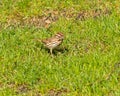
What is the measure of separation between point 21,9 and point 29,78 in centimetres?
362

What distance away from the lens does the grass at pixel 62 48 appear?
803cm

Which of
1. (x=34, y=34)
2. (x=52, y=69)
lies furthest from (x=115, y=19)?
(x=52, y=69)

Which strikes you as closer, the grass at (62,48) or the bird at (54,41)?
the grass at (62,48)

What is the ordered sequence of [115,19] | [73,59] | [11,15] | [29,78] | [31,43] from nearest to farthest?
[29,78]
[73,59]
[31,43]
[115,19]
[11,15]

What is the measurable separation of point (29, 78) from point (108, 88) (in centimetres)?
151

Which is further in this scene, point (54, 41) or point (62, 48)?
point (62, 48)

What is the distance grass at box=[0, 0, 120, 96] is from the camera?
803 cm

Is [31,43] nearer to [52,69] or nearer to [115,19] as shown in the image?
[52,69]

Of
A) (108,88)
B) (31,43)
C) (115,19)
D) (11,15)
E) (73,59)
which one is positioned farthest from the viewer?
(11,15)

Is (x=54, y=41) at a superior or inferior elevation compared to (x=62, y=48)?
superior

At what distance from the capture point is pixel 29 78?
8320mm

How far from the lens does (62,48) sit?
952cm

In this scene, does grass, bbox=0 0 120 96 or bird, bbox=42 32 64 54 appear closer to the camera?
grass, bbox=0 0 120 96

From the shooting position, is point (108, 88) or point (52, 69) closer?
point (108, 88)
